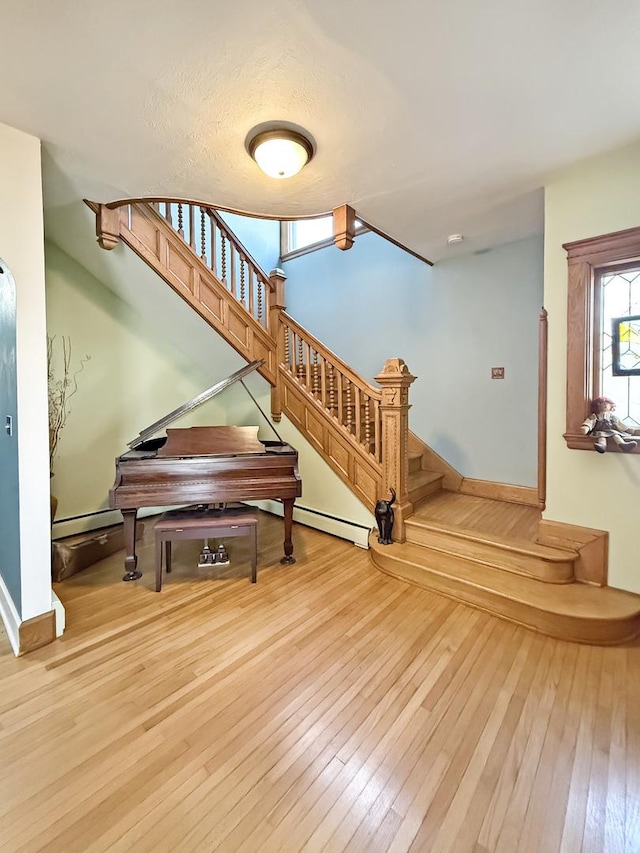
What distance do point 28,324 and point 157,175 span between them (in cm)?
113

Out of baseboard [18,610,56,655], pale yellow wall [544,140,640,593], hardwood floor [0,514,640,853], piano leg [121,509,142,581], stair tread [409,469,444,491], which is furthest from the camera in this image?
stair tread [409,469,444,491]

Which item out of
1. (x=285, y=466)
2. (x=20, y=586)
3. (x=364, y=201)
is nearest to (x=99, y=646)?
(x=20, y=586)

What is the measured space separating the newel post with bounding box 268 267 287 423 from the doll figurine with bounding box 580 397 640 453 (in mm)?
2605

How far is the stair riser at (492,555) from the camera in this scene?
2.27m

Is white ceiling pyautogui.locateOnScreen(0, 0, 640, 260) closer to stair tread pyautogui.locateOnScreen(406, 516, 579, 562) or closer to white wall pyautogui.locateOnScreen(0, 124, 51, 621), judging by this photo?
white wall pyautogui.locateOnScreen(0, 124, 51, 621)

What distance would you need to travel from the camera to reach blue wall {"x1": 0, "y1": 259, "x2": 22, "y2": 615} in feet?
6.20

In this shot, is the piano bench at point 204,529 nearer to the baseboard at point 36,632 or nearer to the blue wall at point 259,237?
the baseboard at point 36,632

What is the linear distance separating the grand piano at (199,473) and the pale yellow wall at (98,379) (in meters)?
1.08

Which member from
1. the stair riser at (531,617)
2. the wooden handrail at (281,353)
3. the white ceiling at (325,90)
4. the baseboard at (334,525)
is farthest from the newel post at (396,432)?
the white ceiling at (325,90)

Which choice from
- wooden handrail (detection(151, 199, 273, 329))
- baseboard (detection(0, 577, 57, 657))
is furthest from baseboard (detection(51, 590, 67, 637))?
wooden handrail (detection(151, 199, 273, 329))

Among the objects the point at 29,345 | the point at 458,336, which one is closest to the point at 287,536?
the point at 29,345

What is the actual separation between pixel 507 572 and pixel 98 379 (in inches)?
153

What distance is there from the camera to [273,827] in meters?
1.12

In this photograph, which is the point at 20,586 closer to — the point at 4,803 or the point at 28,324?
the point at 4,803
